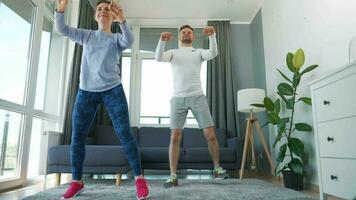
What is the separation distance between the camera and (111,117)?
1687mm

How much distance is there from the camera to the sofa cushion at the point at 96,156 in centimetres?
256

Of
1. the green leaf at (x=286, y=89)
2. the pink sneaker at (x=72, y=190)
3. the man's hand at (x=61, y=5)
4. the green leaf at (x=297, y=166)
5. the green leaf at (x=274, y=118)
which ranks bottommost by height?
the pink sneaker at (x=72, y=190)

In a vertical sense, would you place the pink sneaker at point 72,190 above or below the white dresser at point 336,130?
below

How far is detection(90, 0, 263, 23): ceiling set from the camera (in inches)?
163

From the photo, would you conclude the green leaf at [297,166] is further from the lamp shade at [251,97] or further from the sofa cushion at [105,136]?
the sofa cushion at [105,136]

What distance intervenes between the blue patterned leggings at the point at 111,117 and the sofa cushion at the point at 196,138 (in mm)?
2269

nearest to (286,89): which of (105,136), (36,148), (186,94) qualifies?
(186,94)

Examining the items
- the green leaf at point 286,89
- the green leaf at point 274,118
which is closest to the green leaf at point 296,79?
the green leaf at point 286,89

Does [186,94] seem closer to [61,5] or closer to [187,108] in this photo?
[187,108]

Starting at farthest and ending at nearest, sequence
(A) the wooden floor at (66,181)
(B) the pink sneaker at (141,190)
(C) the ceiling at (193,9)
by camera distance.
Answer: (C) the ceiling at (193,9)
(A) the wooden floor at (66,181)
(B) the pink sneaker at (141,190)

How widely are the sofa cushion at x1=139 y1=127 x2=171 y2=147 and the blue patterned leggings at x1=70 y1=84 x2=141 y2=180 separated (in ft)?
7.15

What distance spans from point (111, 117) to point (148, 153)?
63.7 inches

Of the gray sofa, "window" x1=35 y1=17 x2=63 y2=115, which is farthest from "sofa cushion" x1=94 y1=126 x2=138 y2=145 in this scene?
"window" x1=35 y1=17 x2=63 y2=115

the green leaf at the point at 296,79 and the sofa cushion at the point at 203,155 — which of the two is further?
the sofa cushion at the point at 203,155
